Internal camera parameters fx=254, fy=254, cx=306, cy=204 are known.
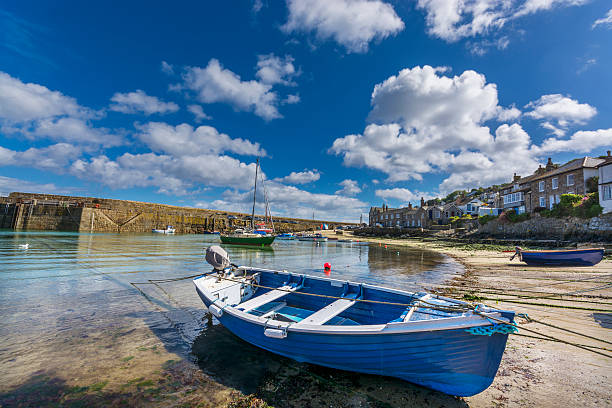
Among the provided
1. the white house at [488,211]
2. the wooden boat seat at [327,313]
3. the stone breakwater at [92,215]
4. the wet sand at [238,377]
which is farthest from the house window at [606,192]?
the stone breakwater at [92,215]

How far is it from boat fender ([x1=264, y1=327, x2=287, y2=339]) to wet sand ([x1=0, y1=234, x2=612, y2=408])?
103 cm

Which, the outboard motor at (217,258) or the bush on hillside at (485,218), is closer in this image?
the outboard motor at (217,258)

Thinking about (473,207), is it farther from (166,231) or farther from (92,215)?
(92,215)

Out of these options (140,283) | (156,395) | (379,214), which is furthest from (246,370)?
(379,214)

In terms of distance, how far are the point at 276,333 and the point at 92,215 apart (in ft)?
231

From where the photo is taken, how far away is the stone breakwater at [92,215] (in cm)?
5328

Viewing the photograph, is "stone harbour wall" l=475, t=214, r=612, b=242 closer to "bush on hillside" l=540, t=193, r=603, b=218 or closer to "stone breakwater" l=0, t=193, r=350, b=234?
"bush on hillside" l=540, t=193, r=603, b=218

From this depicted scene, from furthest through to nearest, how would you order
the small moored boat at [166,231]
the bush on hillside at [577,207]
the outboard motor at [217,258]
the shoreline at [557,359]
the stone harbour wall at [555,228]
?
1. the small moored boat at [166,231]
2. the bush on hillside at [577,207]
3. the stone harbour wall at [555,228]
4. the outboard motor at [217,258]
5. the shoreline at [557,359]

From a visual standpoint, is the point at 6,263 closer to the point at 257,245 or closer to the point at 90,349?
the point at 90,349

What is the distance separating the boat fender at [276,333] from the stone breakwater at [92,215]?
68736 mm

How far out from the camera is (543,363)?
5.13 m

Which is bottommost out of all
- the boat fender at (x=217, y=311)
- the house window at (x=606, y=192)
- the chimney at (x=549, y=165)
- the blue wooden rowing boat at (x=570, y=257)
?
the boat fender at (x=217, y=311)

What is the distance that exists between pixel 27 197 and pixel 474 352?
8223 cm

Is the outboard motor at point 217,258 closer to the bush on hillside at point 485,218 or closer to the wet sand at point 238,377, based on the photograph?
the wet sand at point 238,377
